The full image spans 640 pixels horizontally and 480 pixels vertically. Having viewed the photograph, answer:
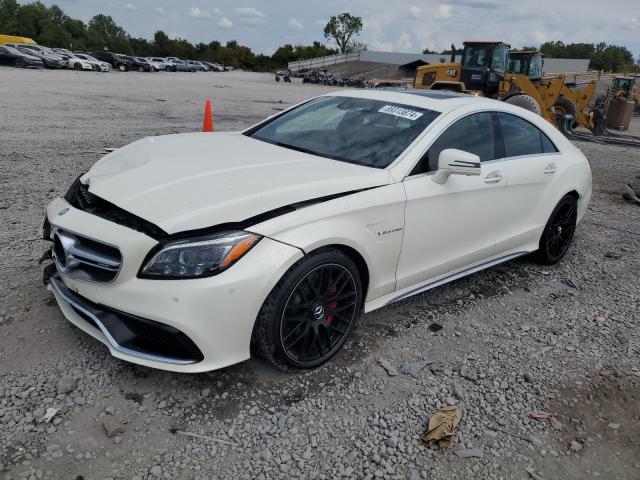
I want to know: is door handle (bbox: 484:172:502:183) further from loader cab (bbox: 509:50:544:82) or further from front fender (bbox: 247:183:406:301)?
loader cab (bbox: 509:50:544:82)

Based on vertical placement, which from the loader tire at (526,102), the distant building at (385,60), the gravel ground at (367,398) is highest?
the distant building at (385,60)

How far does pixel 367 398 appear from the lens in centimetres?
296

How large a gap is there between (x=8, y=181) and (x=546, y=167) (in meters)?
5.96

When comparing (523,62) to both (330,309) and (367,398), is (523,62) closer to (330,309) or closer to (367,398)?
(330,309)

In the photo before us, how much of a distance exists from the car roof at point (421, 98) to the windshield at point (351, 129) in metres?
0.07

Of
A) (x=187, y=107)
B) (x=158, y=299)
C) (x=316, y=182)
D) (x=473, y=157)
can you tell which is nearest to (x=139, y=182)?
(x=158, y=299)

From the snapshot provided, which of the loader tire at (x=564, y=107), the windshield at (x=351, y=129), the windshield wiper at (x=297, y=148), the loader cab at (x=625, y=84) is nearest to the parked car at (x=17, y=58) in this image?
the loader tire at (x=564, y=107)

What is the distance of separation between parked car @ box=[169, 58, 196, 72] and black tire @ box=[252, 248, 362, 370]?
5990 centimetres

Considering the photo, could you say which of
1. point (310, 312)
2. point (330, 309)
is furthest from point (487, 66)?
point (310, 312)

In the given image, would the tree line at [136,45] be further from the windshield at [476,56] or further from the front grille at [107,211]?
the front grille at [107,211]

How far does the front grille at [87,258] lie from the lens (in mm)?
2627

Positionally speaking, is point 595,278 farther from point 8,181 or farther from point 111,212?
point 8,181

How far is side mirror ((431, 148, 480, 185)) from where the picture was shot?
3273 millimetres

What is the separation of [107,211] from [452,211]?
2.20 m
